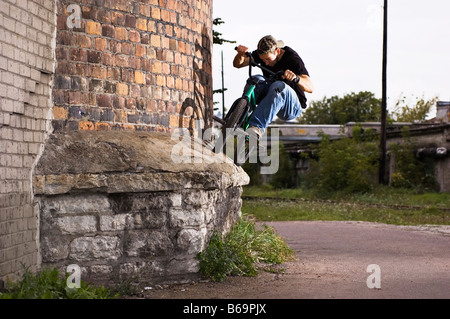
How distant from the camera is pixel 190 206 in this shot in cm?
674

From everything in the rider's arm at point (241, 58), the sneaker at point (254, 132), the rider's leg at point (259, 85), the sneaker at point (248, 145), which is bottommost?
the sneaker at point (248, 145)

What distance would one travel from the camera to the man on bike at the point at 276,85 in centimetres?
771

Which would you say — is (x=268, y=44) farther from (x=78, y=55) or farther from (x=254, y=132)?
(x=78, y=55)

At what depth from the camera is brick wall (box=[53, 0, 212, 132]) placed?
671 centimetres

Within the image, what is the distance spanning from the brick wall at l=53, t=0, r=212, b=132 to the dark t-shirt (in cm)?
103

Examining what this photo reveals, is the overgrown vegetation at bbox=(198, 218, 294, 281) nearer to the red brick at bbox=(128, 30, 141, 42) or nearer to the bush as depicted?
the red brick at bbox=(128, 30, 141, 42)

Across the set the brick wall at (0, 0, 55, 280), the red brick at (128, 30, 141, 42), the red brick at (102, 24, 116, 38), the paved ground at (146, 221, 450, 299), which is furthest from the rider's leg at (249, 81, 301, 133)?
the brick wall at (0, 0, 55, 280)

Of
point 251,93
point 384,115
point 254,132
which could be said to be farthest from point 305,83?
point 384,115

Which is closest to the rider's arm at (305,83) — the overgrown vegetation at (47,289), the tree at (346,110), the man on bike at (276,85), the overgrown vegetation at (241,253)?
the man on bike at (276,85)

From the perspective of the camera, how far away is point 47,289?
5.55m

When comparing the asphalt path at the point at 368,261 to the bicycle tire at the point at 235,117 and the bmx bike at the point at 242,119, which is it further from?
the bicycle tire at the point at 235,117

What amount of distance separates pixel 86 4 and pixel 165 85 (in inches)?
46.4

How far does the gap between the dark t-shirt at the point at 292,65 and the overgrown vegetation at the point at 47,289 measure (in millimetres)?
3459
